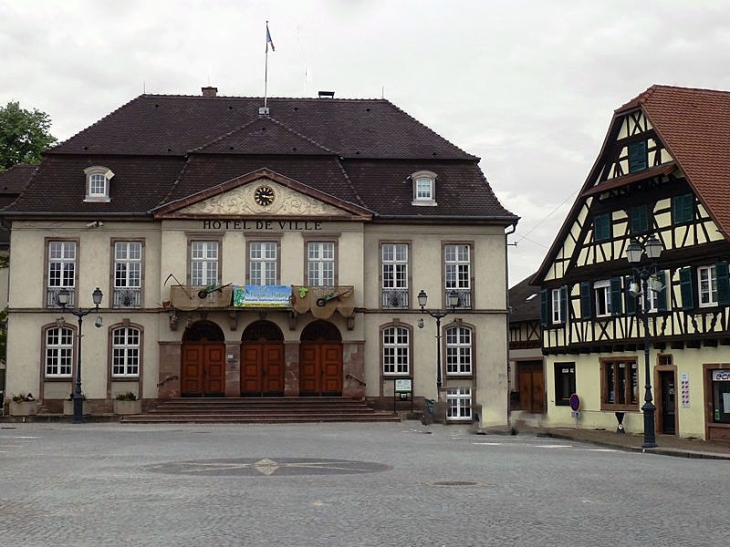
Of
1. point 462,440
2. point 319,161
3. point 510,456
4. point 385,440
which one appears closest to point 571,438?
point 462,440

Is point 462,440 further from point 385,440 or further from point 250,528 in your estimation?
point 250,528

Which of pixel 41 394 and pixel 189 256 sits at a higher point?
pixel 189 256

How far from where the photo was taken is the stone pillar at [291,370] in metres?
42.4

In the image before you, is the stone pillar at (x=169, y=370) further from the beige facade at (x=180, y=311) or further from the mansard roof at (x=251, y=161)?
the mansard roof at (x=251, y=161)

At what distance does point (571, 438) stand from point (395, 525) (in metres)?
21.0

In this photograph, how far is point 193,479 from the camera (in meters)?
16.9

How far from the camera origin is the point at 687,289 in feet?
109

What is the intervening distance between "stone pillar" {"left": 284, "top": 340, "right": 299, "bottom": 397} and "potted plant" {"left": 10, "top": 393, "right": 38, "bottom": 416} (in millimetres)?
9922

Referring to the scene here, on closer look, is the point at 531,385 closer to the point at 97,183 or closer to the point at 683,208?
the point at 683,208

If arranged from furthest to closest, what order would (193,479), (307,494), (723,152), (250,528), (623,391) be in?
1. (623,391)
2. (723,152)
3. (193,479)
4. (307,494)
5. (250,528)

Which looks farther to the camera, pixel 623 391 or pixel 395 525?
pixel 623 391

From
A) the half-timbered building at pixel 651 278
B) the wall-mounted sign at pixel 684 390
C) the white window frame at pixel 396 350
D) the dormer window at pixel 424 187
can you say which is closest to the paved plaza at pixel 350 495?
the half-timbered building at pixel 651 278

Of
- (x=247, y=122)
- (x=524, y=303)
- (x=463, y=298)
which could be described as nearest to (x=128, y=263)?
(x=247, y=122)

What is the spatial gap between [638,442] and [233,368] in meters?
17.7
